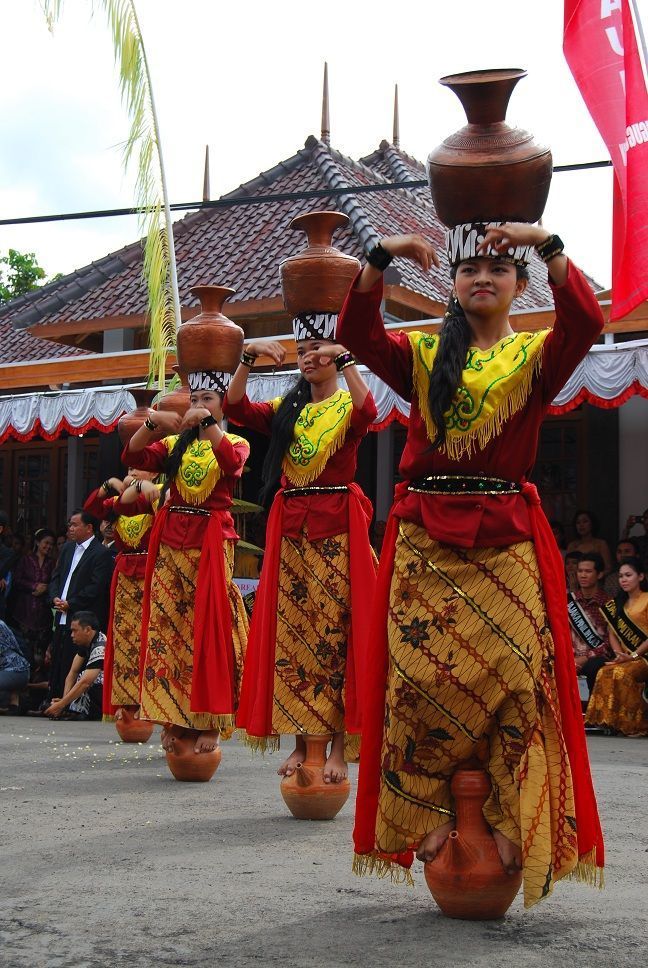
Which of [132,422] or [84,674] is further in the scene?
[84,674]

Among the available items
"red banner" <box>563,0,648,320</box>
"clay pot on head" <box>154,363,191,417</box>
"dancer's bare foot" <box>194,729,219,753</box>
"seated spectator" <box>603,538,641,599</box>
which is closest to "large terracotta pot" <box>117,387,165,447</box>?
"clay pot on head" <box>154,363,191,417</box>

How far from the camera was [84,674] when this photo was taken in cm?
1087

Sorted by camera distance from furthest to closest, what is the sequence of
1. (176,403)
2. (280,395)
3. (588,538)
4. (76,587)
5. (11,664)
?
(76,587) < (588,538) < (11,664) < (280,395) < (176,403)

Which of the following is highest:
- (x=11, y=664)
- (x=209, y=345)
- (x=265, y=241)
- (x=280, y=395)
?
(x=265, y=241)

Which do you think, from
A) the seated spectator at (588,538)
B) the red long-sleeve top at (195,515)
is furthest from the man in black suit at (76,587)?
the red long-sleeve top at (195,515)

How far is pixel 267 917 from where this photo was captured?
336 centimetres

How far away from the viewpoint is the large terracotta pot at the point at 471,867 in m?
3.26

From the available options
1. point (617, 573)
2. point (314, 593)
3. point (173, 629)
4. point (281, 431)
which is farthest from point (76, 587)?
point (314, 593)

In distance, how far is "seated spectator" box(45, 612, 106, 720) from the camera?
1089 centimetres

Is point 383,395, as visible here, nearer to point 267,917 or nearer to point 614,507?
point 614,507

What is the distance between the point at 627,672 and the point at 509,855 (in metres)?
6.53

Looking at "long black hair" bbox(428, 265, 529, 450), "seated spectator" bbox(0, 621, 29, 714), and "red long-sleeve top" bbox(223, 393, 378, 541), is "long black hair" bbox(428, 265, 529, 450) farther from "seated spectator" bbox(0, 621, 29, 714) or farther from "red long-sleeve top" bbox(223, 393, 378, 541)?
"seated spectator" bbox(0, 621, 29, 714)

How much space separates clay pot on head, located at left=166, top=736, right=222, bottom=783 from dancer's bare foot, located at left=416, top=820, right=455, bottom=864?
10.3 feet

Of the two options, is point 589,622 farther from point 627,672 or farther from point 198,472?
point 198,472
